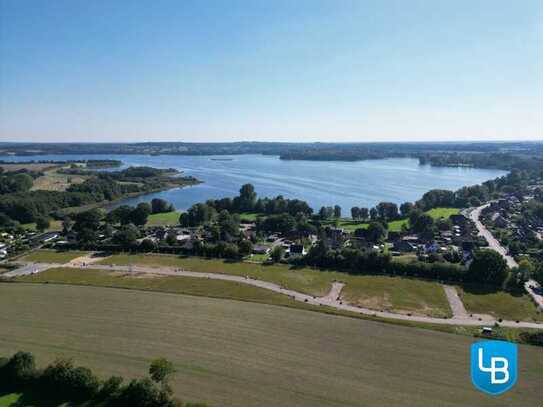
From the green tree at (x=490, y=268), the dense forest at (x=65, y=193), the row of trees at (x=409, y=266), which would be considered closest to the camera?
A: the green tree at (x=490, y=268)

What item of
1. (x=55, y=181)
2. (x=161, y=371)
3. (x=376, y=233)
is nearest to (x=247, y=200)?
(x=376, y=233)

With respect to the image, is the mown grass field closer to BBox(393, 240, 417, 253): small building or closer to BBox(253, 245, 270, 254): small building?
BBox(393, 240, 417, 253): small building

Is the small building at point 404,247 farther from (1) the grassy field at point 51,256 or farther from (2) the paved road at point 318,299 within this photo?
(1) the grassy field at point 51,256

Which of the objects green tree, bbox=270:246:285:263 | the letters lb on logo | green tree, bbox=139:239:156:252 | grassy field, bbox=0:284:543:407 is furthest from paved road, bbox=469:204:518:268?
green tree, bbox=139:239:156:252

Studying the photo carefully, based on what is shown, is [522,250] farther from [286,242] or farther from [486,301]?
[286,242]

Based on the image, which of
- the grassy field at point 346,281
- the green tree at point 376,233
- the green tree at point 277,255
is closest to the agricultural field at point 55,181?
A: the grassy field at point 346,281
